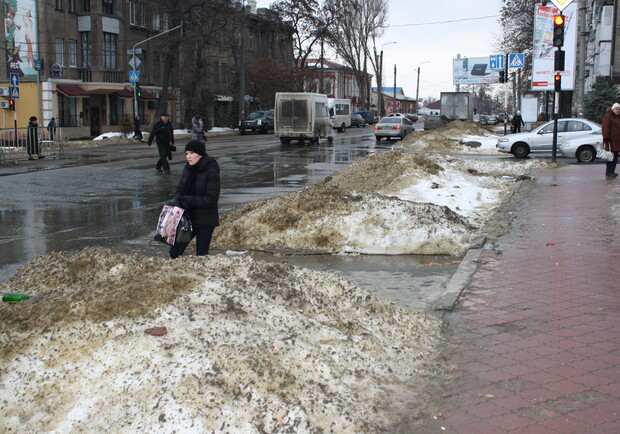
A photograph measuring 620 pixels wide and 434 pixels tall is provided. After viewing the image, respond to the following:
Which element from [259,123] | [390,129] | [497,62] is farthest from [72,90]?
[497,62]

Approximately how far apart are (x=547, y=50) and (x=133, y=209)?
24.1m

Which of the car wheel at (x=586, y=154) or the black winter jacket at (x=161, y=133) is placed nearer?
the black winter jacket at (x=161, y=133)

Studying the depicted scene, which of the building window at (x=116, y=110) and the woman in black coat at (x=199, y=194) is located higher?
the building window at (x=116, y=110)

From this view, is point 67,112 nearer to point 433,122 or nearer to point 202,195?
point 433,122

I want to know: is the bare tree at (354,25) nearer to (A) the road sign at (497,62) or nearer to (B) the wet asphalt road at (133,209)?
(A) the road sign at (497,62)

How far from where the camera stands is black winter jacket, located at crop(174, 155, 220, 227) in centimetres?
698

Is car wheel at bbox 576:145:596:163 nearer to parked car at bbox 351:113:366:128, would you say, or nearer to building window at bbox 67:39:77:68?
building window at bbox 67:39:77:68

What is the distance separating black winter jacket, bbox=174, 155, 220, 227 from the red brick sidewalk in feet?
9.02

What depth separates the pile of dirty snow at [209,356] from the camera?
3789 mm

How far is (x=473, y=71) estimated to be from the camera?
82438mm

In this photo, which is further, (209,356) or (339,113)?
(339,113)

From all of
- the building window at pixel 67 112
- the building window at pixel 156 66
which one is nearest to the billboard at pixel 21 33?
the building window at pixel 67 112

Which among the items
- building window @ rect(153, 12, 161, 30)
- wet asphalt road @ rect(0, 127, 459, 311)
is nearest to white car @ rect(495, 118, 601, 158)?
wet asphalt road @ rect(0, 127, 459, 311)

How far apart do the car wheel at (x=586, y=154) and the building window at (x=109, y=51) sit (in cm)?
3620
